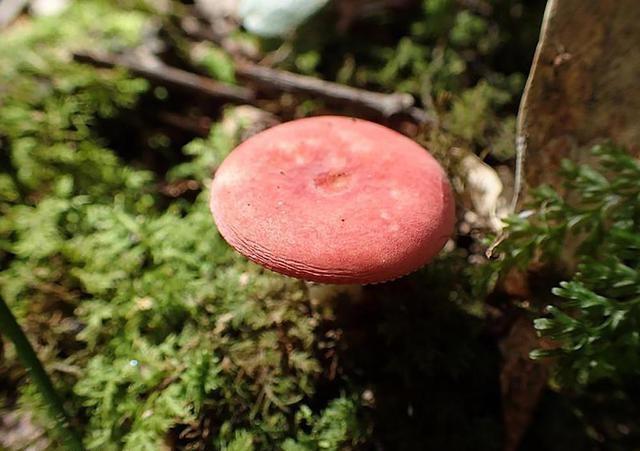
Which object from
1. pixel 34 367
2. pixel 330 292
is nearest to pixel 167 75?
pixel 330 292

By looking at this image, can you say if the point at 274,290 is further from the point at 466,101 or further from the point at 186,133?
the point at 466,101

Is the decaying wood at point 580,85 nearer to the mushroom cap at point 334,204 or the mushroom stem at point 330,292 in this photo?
the mushroom cap at point 334,204

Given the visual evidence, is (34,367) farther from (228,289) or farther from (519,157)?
(519,157)

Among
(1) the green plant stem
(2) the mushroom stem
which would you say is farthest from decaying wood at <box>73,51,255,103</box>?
(1) the green plant stem

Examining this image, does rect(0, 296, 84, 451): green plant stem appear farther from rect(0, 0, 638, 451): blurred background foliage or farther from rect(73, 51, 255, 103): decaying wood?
rect(73, 51, 255, 103): decaying wood

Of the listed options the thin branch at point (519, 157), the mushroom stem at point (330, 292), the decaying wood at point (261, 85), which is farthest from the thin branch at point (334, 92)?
the mushroom stem at point (330, 292)
